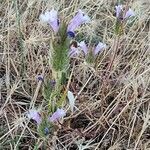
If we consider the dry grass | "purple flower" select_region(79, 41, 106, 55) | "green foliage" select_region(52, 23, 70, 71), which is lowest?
the dry grass

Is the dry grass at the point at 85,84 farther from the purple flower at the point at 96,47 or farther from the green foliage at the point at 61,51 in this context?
the green foliage at the point at 61,51

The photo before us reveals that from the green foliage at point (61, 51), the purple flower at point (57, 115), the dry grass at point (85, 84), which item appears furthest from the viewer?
the dry grass at point (85, 84)

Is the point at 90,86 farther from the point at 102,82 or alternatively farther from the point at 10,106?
the point at 10,106

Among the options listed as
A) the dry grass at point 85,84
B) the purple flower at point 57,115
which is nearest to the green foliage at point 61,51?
the purple flower at point 57,115

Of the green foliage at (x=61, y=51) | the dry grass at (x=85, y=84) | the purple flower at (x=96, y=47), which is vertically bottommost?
the dry grass at (x=85, y=84)

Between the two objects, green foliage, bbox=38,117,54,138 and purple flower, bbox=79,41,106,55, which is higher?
purple flower, bbox=79,41,106,55

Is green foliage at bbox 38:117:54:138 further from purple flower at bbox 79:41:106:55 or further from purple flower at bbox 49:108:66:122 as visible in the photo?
purple flower at bbox 79:41:106:55

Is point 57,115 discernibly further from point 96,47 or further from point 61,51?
point 96,47

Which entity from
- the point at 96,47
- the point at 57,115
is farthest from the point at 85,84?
the point at 57,115

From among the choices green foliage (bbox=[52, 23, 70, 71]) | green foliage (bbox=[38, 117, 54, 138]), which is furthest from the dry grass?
→ green foliage (bbox=[52, 23, 70, 71])

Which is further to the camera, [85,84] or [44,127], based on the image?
[85,84]
